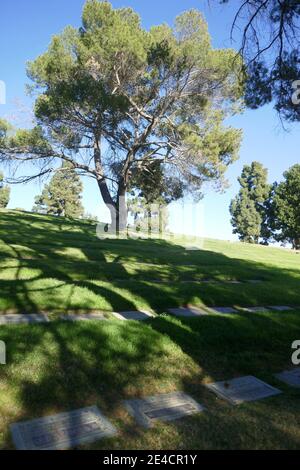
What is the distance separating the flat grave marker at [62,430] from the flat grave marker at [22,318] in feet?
6.94

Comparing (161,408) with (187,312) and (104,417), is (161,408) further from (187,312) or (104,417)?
(187,312)

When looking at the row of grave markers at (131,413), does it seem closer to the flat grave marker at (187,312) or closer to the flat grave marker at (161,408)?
the flat grave marker at (161,408)

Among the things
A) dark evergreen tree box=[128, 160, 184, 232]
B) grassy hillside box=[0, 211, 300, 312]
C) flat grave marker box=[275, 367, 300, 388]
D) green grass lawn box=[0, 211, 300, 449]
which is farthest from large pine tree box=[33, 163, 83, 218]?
flat grave marker box=[275, 367, 300, 388]

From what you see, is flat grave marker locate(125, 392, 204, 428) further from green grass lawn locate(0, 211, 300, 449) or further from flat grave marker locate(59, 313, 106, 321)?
flat grave marker locate(59, 313, 106, 321)

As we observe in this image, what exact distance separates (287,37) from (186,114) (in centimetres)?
1691

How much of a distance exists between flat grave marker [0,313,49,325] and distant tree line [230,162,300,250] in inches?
1800

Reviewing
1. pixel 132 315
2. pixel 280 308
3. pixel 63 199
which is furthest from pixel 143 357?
pixel 63 199

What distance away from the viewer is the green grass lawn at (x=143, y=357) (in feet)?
10.0

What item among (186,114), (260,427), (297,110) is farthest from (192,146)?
(260,427)

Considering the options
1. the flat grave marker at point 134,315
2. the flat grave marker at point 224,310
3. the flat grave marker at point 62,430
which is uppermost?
the flat grave marker at point 134,315

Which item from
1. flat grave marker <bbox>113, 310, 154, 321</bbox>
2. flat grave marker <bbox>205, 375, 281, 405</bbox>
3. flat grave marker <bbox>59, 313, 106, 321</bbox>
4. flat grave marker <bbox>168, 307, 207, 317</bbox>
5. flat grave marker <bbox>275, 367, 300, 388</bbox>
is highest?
flat grave marker <bbox>59, 313, 106, 321</bbox>

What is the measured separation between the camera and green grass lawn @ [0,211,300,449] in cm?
306

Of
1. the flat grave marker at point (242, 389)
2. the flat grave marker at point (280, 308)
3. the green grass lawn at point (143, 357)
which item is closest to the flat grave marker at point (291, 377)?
the green grass lawn at point (143, 357)

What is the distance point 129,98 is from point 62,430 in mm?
20957
